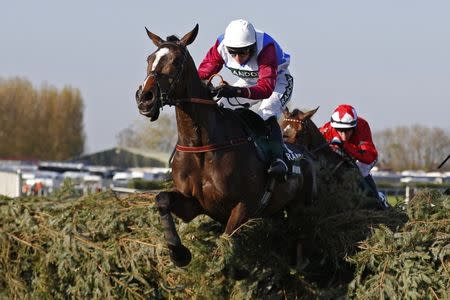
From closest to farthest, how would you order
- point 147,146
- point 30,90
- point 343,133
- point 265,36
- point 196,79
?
1. point 196,79
2. point 265,36
3. point 343,133
4. point 147,146
5. point 30,90

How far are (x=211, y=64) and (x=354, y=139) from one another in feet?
11.4

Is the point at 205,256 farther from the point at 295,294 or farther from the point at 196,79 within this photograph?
the point at 196,79

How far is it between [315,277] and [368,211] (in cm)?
88

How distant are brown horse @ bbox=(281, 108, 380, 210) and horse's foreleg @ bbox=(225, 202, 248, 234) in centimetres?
155

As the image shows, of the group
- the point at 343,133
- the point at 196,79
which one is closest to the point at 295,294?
the point at 196,79

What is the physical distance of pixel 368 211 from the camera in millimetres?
8914

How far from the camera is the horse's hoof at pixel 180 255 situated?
8016mm

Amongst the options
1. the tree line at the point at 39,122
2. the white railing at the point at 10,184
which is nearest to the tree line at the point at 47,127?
the tree line at the point at 39,122

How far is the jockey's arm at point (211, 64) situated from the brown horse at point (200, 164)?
697 millimetres

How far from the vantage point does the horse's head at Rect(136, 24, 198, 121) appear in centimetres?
742

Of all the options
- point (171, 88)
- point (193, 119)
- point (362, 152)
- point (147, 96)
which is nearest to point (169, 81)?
point (171, 88)

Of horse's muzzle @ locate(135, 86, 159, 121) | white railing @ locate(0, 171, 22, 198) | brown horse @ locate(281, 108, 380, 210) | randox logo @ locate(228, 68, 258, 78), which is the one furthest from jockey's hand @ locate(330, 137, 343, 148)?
white railing @ locate(0, 171, 22, 198)

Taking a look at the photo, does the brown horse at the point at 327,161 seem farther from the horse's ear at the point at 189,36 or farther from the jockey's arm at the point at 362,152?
the horse's ear at the point at 189,36

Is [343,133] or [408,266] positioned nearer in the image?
[408,266]
